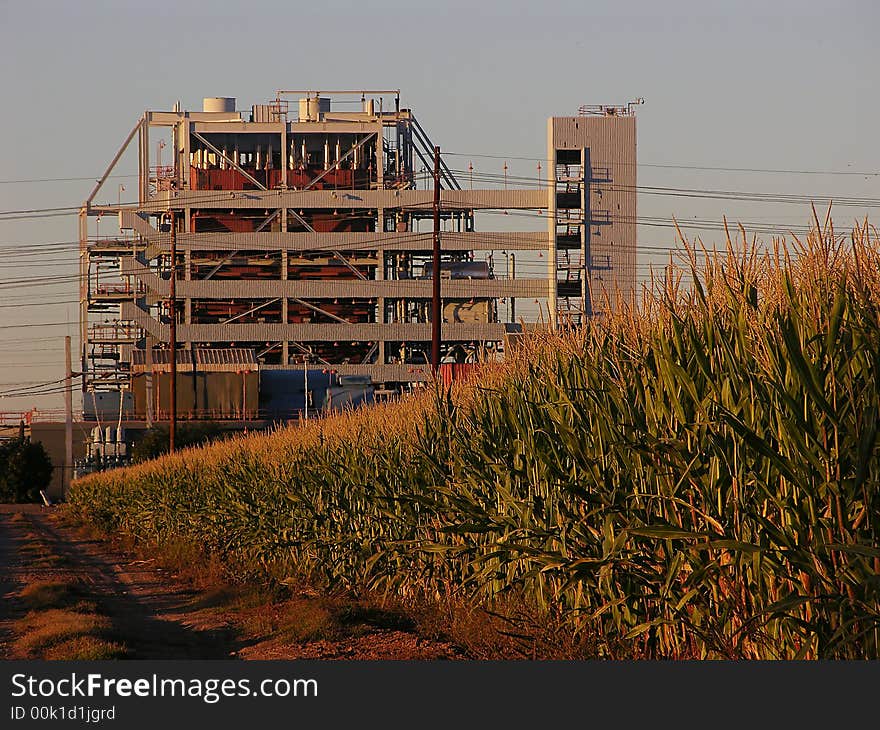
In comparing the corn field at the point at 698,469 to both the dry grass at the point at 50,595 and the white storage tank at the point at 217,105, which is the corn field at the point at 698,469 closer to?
the dry grass at the point at 50,595

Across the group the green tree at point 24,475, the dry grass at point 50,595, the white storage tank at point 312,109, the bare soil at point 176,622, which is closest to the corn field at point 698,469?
the bare soil at point 176,622

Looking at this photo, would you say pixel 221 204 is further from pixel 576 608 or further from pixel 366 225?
pixel 576 608

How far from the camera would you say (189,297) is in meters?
102

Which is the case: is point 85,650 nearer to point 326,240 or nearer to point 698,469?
point 698,469

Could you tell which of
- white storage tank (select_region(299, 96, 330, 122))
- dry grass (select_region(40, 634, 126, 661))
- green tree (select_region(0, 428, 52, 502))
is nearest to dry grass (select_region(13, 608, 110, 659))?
dry grass (select_region(40, 634, 126, 661))

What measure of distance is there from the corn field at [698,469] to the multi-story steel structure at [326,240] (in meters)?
89.5

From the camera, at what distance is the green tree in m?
80.2

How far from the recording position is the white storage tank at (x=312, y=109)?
105 meters

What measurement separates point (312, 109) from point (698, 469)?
Result: 10054 cm

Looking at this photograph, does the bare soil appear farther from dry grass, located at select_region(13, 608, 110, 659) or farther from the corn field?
the corn field

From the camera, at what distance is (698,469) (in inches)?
294

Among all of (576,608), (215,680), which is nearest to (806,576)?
(576,608)

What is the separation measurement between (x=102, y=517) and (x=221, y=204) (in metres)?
60.1

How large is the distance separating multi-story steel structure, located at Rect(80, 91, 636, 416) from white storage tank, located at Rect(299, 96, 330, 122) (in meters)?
0.19
